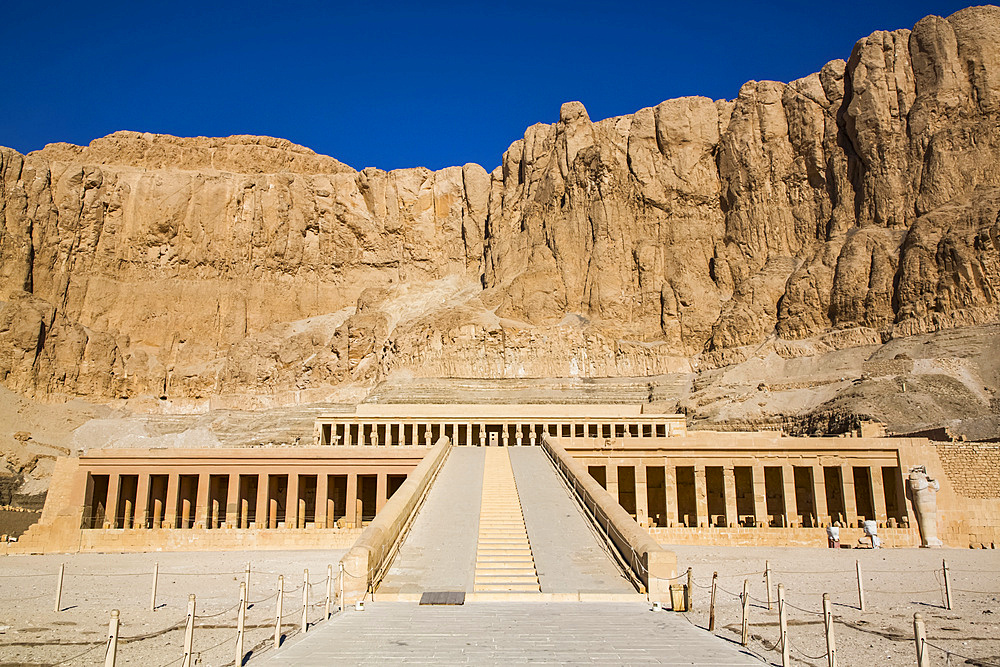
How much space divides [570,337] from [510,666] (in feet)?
249

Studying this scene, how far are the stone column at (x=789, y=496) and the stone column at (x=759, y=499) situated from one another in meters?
0.80

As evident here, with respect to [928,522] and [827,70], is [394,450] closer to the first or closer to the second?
[928,522]

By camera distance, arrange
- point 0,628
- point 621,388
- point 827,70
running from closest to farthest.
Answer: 1. point 0,628
2. point 621,388
3. point 827,70

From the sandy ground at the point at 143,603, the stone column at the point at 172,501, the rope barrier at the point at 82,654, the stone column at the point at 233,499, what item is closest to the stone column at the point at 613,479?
the sandy ground at the point at 143,603

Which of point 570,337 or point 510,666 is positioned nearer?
point 510,666

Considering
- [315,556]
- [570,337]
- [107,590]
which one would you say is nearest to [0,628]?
[107,590]

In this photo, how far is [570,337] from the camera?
281 feet

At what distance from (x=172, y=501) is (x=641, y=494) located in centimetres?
1992

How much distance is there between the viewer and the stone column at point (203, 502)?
33.5m

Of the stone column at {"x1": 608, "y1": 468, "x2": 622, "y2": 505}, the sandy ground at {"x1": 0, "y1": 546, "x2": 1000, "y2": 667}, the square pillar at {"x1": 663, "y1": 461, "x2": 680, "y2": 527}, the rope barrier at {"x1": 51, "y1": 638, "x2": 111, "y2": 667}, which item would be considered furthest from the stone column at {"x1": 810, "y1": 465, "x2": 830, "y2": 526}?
the rope barrier at {"x1": 51, "y1": 638, "x2": 111, "y2": 667}

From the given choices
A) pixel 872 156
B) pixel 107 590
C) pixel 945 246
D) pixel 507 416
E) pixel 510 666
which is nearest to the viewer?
pixel 510 666

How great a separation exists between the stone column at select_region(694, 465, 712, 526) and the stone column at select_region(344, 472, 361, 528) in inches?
549

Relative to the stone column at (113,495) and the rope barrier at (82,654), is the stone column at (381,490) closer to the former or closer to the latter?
the stone column at (113,495)

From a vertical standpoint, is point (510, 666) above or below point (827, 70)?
below
